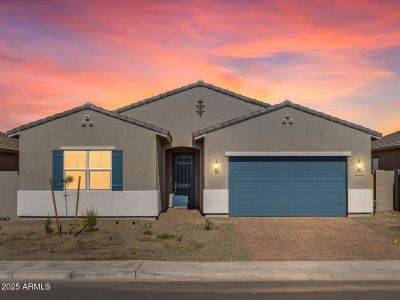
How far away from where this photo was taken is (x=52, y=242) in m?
13.3

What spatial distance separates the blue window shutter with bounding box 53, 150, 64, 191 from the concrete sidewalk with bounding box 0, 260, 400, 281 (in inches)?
281

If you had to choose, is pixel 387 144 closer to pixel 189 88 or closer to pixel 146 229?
pixel 189 88

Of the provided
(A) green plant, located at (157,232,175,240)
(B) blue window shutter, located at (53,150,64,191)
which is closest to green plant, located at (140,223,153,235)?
(A) green plant, located at (157,232,175,240)

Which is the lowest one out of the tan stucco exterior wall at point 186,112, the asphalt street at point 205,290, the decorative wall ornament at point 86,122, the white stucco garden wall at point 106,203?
the asphalt street at point 205,290

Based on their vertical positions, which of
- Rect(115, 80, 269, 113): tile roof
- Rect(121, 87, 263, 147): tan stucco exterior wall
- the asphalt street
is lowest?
the asphalt street

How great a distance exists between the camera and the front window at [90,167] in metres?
17.7

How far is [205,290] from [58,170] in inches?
421

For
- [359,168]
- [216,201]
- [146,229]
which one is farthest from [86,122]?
[359,168]

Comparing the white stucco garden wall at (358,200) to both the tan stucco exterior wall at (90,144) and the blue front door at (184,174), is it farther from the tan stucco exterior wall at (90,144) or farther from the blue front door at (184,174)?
the tan stucco exterior wall at (90,144)

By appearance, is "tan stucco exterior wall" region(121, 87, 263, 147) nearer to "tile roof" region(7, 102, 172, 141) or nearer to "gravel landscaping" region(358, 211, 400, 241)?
"tile roof" region(7, 102, 172, 141)

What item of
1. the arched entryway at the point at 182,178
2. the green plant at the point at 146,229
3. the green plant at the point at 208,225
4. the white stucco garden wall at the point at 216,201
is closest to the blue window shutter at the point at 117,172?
the green plant at the point at 146,229

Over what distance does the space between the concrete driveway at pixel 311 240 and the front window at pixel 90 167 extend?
5.09 meters

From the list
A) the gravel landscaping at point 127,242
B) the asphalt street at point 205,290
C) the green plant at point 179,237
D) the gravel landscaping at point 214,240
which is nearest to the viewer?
the asphalt street at point 205,290

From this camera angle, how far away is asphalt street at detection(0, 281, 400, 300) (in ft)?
27.1
